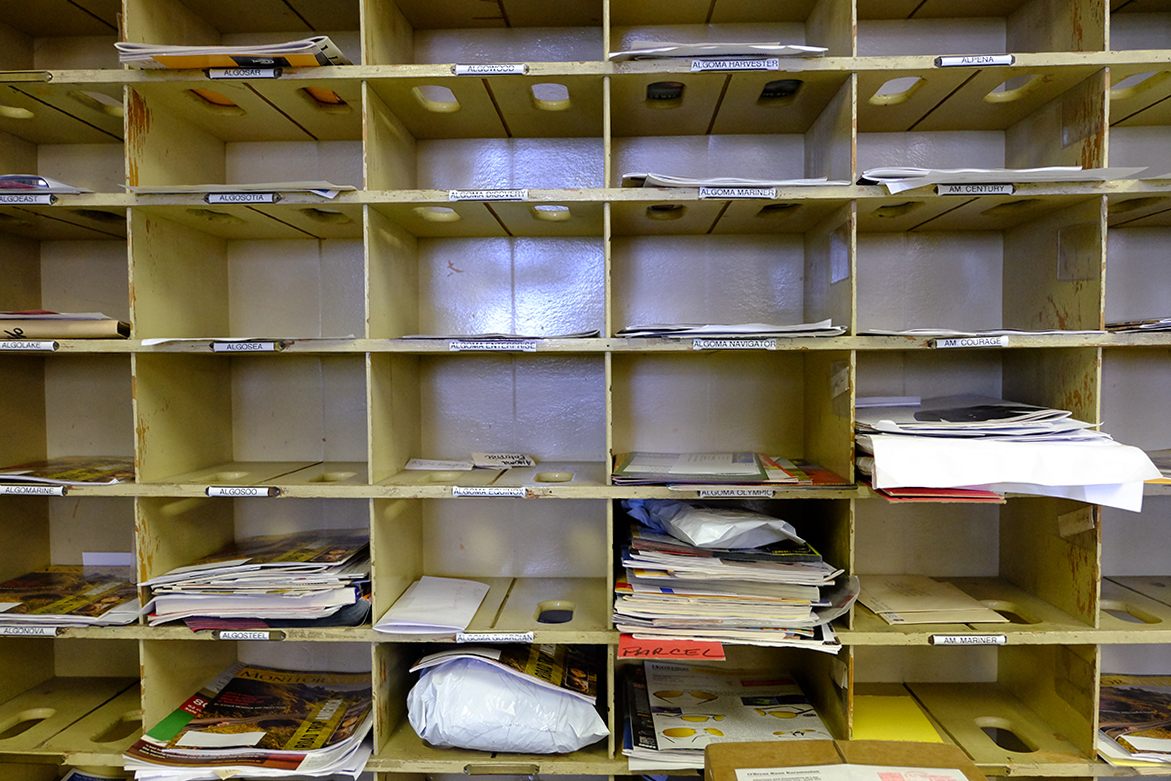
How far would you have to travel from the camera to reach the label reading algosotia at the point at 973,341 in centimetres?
137

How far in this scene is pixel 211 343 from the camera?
4.77ft

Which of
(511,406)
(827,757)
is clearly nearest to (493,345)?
(511,406)

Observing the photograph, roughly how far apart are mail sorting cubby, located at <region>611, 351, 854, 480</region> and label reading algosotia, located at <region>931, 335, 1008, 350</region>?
408mm

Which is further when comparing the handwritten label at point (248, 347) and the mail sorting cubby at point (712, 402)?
the mail sorting cubby at point (712, 402)

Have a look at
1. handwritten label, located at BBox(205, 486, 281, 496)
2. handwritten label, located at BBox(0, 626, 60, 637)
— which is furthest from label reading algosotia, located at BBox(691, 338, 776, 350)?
handwritten label, located at BBox(0, 626, 60, 637)

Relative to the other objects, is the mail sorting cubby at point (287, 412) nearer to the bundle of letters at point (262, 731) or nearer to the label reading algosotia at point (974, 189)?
the bundle of letters at point (262, 731)

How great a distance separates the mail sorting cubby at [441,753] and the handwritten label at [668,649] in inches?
5.1

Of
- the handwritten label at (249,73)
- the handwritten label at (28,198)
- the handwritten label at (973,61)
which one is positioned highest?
the handwritten label at (249,73)

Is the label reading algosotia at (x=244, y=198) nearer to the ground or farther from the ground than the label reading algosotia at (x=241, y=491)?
farther from the ground

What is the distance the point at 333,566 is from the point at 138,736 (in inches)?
26.3

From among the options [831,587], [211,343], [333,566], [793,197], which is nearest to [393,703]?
[333,566]

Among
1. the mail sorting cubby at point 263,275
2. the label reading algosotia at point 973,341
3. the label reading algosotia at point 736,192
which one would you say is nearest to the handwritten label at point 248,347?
the mail sorting cubby at point 263,275

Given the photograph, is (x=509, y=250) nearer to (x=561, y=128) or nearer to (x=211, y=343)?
(x=561, y=128)

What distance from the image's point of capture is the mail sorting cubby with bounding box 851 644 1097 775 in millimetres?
1448
